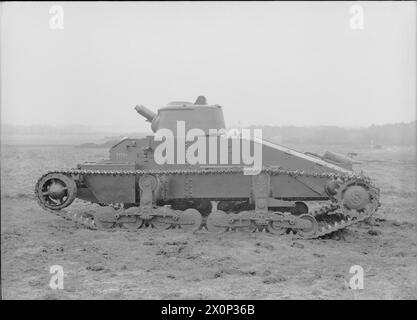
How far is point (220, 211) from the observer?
438 inches

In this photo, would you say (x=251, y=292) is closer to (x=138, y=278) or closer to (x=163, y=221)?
(x=138, y=278)

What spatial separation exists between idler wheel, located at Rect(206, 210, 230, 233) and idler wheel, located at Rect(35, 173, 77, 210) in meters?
3.04

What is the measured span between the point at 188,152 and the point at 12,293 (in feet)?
17.1

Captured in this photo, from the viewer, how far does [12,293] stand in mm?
7336

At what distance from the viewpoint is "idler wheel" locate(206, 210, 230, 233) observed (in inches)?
430

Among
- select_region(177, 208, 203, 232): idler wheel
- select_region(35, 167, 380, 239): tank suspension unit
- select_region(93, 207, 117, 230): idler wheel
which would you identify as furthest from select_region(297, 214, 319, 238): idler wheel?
select_region(93, 207, 117, 230): idler wheel

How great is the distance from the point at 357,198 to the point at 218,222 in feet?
9.34

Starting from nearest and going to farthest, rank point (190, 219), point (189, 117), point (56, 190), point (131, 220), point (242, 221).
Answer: point (242, 221)
point (190, 219)
point (131, 220)
point (56, 190)
point (189, 117)

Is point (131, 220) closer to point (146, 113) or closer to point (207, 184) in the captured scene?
point (207, 184)

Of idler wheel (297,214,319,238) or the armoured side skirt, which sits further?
the armoured side skirt

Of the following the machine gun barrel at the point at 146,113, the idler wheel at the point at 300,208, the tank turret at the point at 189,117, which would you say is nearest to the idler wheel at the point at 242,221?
the idler wheel at the point at 300,208

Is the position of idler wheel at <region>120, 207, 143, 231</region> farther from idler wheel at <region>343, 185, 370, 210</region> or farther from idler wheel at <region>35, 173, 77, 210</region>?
idler wheel at <region>343, 185, 370, 210</region>

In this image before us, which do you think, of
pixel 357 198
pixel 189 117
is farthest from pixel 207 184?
pixel 357 198
